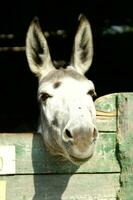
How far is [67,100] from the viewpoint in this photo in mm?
3236

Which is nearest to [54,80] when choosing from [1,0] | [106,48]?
[1,0]

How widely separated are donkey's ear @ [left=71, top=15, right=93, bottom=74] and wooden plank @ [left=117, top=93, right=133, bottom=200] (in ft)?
1.51

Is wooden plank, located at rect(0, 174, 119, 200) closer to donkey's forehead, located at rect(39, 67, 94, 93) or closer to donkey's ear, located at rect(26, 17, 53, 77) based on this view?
donkey's forehead, located at rect(39, 67, 94, 93)

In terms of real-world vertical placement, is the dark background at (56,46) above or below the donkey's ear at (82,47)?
below

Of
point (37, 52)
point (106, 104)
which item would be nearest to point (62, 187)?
point (106, 104)

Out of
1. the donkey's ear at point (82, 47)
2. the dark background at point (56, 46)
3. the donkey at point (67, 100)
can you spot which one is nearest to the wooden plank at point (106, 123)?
the donkey at point (67, 100)

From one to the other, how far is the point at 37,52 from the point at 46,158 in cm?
77

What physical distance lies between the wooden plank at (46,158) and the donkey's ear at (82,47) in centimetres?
60

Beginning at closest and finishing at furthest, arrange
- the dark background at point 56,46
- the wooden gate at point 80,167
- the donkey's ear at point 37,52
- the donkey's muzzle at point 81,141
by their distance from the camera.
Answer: the donkey's muzzle at point 81,141, the wooden gate at point 80,167, the donkey's ear at point 37,52, the dark background at point 56,46

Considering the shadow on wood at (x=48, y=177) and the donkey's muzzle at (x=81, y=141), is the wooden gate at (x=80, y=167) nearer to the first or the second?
the shadow on wood at (x=48, y=177)

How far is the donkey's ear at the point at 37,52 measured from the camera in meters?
3.69

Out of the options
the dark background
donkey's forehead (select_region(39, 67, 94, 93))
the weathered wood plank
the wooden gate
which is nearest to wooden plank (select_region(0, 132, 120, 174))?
the wooden gate

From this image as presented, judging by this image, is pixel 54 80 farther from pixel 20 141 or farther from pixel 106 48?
pixel 106 48

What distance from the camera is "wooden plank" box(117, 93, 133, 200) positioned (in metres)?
3.49
